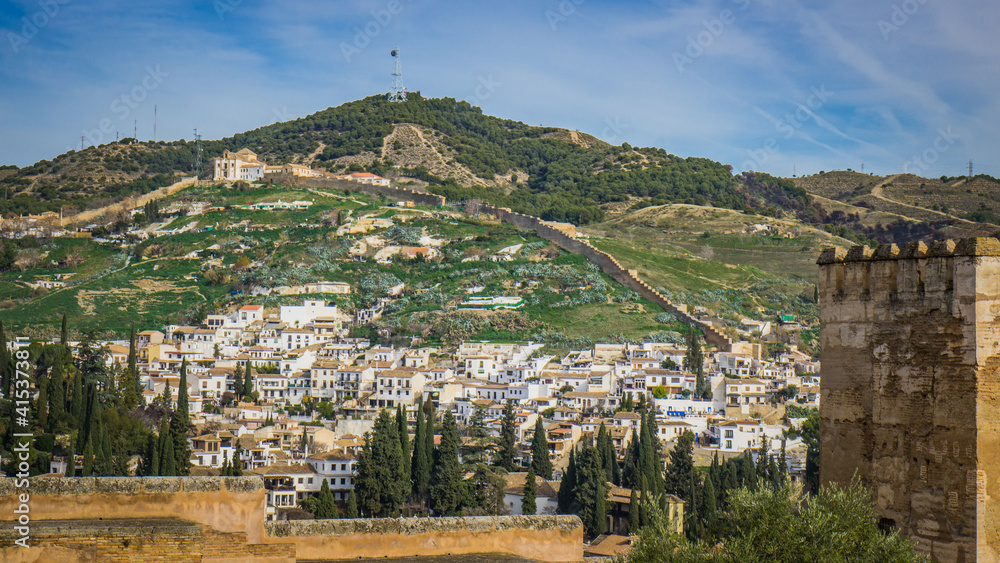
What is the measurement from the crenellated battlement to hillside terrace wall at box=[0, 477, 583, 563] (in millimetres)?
2860

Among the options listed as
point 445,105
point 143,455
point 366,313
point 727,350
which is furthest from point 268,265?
point 445,105

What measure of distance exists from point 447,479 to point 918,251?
27917 mm

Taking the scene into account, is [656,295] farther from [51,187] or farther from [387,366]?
[51,187]

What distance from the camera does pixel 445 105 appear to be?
465ft

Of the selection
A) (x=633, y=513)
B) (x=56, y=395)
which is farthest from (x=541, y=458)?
(x=56, y=395)

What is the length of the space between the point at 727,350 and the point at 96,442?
3193cm

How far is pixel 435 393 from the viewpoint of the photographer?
4756 centimetres

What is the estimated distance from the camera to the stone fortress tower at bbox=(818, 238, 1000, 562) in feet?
23.3

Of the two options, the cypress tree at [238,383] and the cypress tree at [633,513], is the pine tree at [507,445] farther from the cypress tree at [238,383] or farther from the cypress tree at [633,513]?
the cypress tree at [238,383]

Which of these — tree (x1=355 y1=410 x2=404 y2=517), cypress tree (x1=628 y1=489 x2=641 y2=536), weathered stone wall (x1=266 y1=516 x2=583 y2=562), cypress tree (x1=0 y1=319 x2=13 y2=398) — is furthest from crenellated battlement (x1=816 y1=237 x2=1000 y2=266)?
cypress tree (x1=0 y1=319 x2=13 y2=398)

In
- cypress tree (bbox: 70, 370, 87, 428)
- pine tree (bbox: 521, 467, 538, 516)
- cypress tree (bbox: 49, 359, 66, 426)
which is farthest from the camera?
cypress tree (bbox: 70, 370, 87, 428)

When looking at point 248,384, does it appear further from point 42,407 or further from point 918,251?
point 918,251

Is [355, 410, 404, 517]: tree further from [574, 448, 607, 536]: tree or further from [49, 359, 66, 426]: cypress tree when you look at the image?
[49, 359, 66, 426]: cypress tree

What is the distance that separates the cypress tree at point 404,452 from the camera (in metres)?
34.5
